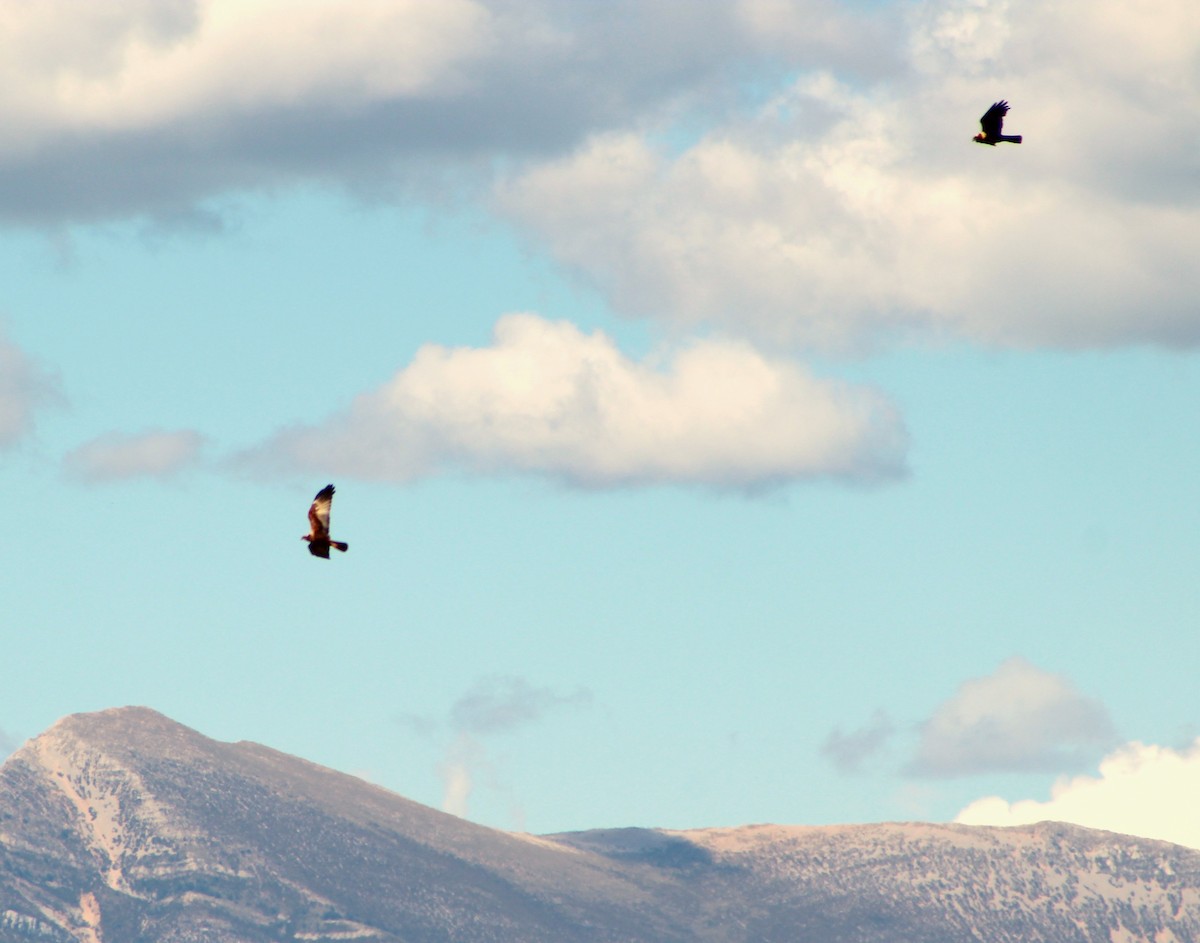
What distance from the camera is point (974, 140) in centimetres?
14162

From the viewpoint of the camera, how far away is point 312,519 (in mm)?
146000

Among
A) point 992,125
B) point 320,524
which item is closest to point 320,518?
point 320,524

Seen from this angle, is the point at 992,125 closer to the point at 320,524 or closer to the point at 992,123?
the point at 992,123

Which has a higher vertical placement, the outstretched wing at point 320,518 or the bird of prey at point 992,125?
the bird of prey at point 992,125

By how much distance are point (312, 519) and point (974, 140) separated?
46609mm

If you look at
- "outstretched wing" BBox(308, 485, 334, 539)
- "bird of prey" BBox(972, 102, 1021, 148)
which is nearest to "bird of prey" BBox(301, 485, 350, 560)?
"outstretched wing" BBox(308, 485, 334, 539)

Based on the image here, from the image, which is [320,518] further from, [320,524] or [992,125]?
[992,125]

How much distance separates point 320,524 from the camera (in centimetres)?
14575

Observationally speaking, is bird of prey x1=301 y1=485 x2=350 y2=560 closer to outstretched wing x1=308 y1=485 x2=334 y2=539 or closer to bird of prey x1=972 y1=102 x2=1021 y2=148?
outstretched wing x1=308 y1=485 x2=334 y2=539

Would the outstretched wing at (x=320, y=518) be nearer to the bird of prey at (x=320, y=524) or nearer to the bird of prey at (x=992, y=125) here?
the bird of prey at (x=320, y=524)

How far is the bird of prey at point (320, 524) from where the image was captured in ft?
472

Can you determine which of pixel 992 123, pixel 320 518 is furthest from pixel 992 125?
pixel 320 518

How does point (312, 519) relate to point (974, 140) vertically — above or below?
below

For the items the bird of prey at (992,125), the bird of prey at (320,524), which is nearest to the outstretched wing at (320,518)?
the bird of prey at (320,524)
